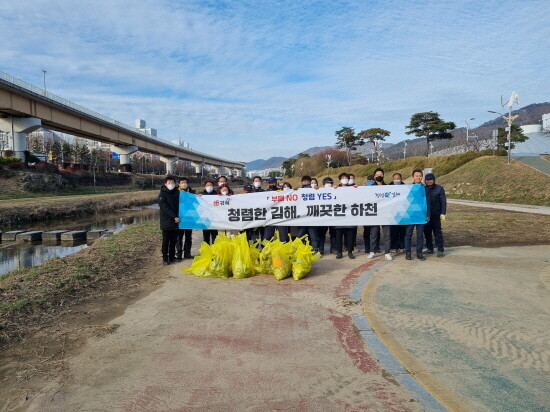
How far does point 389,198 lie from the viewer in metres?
8.09

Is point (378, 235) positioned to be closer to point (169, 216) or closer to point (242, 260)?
point (242, 260)

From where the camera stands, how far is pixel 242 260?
21.2ft

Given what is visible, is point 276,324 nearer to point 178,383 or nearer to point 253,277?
point 178,383

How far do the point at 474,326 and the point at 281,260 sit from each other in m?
3.04

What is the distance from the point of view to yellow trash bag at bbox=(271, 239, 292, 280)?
6273 millimetres

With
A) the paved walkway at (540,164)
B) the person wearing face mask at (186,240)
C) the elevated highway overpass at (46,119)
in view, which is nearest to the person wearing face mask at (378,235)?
the person wearing face mask at (186,240)

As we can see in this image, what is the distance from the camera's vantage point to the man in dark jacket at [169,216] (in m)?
7.68

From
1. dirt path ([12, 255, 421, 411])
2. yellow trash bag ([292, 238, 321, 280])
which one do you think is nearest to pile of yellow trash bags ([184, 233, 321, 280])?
yellow trash bag ([292, 238, 321, 280])

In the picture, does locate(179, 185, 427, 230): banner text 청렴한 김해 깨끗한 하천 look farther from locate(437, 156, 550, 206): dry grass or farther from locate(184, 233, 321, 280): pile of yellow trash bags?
locate(437, 156, 550, 206): dry grass

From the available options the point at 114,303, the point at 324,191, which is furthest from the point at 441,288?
the point at 114,303

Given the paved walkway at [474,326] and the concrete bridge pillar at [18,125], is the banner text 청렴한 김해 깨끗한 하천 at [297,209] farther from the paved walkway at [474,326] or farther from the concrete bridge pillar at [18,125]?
the concrete bridge pillar at [18,125]

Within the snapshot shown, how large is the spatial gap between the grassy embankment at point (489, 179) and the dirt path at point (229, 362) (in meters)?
22.6

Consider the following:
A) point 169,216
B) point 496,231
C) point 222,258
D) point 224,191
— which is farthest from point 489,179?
point 222,258

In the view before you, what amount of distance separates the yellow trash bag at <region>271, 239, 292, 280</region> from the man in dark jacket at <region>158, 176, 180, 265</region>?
2.46 metres
